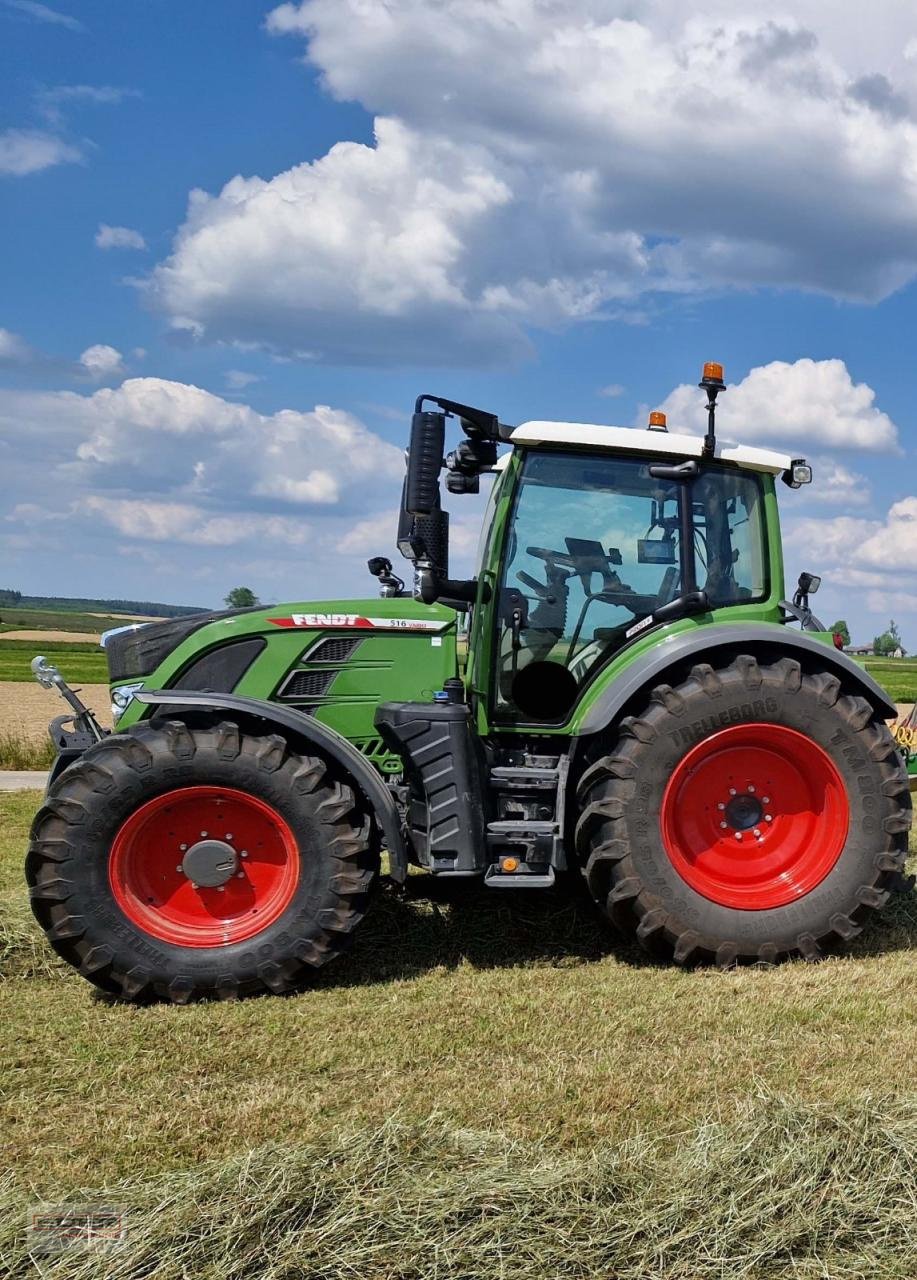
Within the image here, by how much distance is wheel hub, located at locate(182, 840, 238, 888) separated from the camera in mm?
→ 4332

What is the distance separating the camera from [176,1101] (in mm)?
3322

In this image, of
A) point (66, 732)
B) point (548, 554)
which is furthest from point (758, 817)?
point (66, 732)

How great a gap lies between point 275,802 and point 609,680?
159cm

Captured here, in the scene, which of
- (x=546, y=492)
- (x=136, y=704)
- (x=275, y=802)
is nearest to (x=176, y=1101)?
(x=275, y=802)

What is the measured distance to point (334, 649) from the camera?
5012 mm

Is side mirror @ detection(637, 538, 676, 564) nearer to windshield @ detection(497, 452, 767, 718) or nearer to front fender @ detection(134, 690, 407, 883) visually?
windshield @ detection(497, 452, 767, 718)

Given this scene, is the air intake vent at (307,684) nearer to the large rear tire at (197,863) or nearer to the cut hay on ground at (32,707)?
the large rear tire at (197,863)

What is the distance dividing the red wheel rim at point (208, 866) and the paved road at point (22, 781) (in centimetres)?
723

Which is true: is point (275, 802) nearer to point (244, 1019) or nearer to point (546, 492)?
point (244, 1019)

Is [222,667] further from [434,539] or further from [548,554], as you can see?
[548,554]

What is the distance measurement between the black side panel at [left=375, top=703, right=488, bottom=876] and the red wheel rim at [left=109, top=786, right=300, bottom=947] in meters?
0.60

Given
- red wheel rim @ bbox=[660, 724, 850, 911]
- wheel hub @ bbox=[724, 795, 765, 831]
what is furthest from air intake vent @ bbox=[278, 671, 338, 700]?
wheel hub @ bbox=[724, 795, 765, 831]

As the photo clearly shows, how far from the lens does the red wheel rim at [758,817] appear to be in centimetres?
462

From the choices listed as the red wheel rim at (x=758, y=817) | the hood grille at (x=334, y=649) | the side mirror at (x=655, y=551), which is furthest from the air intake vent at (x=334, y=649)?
the red wheel rim at (x=758, y=817)
